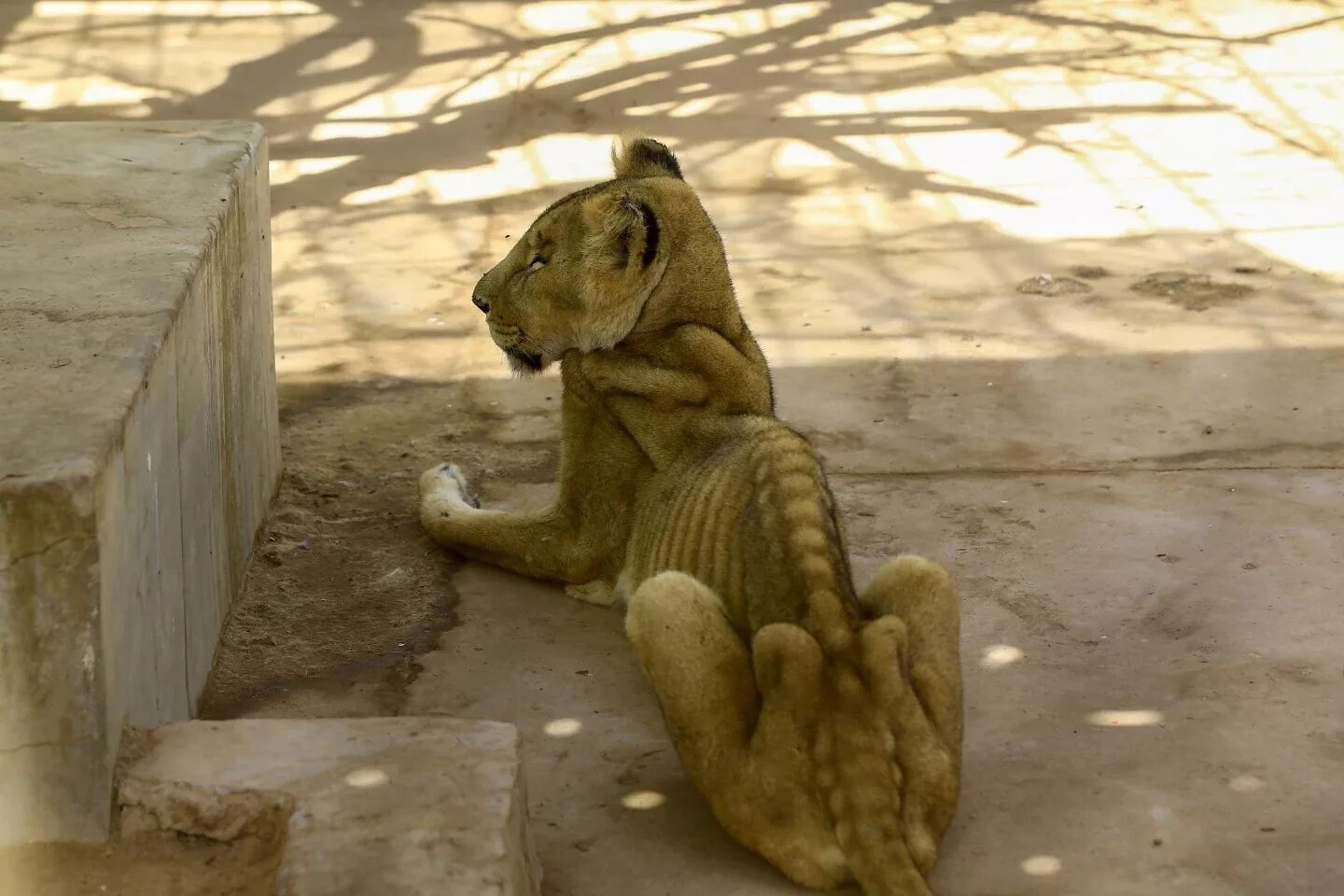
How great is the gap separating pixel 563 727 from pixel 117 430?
1.44m

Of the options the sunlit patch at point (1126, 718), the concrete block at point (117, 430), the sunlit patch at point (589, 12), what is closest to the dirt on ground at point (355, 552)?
the concrete block at point (117, 430)

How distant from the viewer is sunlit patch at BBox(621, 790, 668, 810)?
13.1 feet

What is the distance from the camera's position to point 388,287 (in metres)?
7.78

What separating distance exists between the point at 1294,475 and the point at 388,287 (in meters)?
3.90

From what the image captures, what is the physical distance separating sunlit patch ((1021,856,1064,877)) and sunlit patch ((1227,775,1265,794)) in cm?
53

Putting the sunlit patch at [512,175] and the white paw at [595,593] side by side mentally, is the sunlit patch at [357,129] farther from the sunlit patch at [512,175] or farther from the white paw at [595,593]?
the white paw at [595,593]

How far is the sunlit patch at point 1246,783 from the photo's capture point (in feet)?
13.2

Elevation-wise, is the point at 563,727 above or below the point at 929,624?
below

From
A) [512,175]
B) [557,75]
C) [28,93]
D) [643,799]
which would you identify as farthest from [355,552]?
[28,93]

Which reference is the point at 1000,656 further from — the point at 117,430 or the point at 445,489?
the point at 117,430

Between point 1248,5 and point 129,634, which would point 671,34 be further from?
point 129,634

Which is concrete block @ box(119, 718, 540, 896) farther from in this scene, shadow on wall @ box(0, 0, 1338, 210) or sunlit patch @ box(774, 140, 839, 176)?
sunlit patch @ box(774, 140, 839, 176)

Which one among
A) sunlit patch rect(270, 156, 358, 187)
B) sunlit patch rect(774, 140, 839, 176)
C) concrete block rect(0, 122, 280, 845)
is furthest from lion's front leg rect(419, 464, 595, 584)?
sunlit patch rect(774, 140, 839, 176)

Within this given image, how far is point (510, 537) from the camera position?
5152mm
